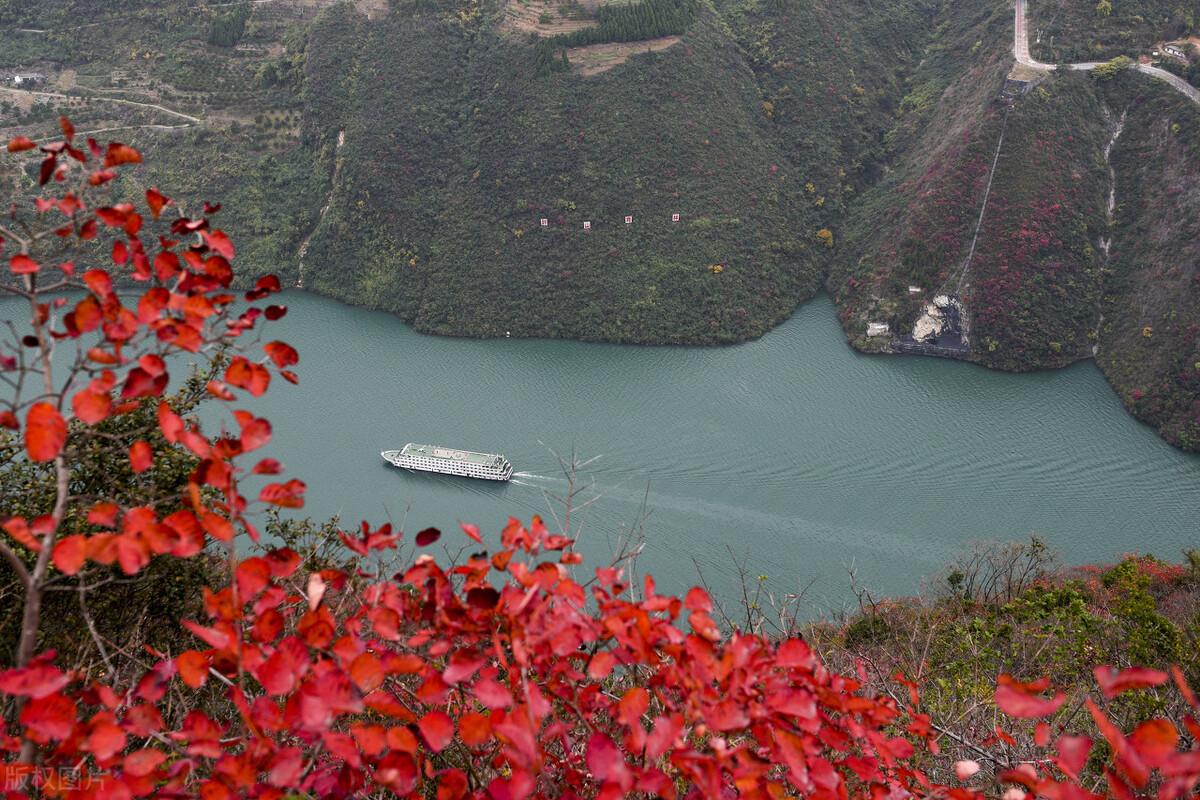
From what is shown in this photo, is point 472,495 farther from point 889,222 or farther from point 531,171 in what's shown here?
point 889,222

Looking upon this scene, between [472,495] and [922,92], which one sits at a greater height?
[922,92]

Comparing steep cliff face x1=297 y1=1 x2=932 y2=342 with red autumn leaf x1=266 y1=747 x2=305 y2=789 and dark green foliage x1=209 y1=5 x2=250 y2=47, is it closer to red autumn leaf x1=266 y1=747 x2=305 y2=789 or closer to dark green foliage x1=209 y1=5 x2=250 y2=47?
dark green foliage x1=209 y1=5 x2=250 y2=47

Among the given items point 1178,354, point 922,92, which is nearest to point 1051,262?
point 1178,354

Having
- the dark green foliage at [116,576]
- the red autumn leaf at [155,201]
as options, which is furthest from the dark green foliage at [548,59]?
the red autumn leaf at [155,201]

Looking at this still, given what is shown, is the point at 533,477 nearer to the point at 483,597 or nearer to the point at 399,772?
the point at 483,597

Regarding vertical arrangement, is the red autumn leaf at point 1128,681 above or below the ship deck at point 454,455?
above

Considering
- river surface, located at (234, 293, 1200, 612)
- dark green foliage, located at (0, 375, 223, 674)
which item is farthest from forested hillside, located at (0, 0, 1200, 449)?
dark green foliage, located at (0, 375, 223, 674)

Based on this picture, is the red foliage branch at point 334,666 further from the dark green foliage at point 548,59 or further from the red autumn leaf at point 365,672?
the dark green foliage at point 548,59
